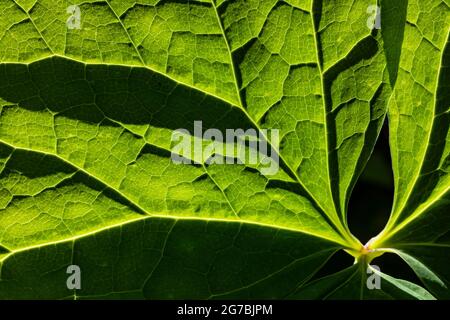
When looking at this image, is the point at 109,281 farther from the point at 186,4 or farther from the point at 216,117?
the point at 186,4

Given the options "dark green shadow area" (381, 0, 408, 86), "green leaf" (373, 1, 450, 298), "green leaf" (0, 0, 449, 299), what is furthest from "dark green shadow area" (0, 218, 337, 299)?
"dark green shadow area" (381, 0, 408, 86)

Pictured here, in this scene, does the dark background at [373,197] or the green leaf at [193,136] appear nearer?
the green leaf at [193,136]

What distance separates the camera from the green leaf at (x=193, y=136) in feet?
3.80

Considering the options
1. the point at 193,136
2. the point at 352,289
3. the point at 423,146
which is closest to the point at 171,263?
the point at 193,136

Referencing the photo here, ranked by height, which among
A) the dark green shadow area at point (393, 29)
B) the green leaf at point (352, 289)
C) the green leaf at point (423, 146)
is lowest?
the green leaf at point (352, 289)

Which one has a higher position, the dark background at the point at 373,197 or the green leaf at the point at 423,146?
the dark background at the point at 373,197

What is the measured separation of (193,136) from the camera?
1.19 meters

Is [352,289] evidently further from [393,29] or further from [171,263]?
[393,29]

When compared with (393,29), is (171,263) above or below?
below

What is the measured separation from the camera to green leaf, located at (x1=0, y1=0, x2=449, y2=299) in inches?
45.6

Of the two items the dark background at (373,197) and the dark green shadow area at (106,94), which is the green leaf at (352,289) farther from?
the dark background at (373,197)

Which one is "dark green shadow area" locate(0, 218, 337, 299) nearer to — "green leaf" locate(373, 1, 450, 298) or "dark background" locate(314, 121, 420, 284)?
"green leaf" locate(373, 1, 450, 298)

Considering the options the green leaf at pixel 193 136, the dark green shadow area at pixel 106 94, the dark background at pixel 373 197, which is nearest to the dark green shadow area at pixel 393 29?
the green leaf at pixel 193 136

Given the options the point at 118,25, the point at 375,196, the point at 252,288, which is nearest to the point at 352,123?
the point at 252,288
